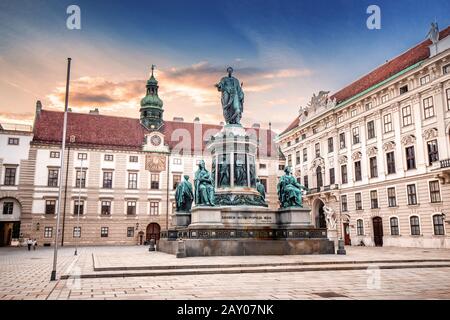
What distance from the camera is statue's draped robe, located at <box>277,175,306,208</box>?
21047 mm

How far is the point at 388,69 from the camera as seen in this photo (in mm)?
41406

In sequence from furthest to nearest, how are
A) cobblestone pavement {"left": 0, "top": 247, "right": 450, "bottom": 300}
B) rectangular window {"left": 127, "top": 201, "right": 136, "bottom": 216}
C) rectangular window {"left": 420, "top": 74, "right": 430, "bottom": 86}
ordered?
rectangular window {"left": 127, "top": 201, "right": 136, "bottom": 216}, rectangular window {"left": 420, "top": 74, "right": 430, "bottom": 86}, cobblestone pavement {"left": 0, "top": 247, "right": 450, "bottom": 300}

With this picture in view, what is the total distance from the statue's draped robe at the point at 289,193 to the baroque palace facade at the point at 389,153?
1343cm

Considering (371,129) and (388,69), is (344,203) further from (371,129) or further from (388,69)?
(388,69)

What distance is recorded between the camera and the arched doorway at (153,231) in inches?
2008

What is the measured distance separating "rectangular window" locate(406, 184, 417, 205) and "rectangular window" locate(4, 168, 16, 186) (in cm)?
4215

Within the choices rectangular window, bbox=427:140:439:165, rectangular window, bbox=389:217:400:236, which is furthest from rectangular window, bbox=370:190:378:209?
rectangular window, bbox=427:140:439:165

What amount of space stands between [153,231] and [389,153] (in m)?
30.0

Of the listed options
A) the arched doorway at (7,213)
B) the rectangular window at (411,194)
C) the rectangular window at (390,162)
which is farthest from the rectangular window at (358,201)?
the arched doorway at (7,213)

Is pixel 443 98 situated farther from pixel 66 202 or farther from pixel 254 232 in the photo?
pixel 66 202

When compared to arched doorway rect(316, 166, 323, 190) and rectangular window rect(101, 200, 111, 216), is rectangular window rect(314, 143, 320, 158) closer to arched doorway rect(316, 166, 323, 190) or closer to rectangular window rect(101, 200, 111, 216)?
arched doorway rect(316, 166, 323, 190)

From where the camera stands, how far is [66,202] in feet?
158

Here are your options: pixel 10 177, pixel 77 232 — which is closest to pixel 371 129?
pixel 77 232

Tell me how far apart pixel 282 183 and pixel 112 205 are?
33.2m
